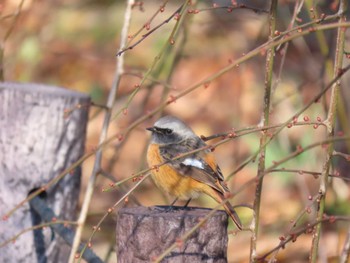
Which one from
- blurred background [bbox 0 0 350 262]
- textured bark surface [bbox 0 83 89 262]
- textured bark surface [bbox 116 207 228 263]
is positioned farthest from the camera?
blurred background [bbox 0 0 350 262]

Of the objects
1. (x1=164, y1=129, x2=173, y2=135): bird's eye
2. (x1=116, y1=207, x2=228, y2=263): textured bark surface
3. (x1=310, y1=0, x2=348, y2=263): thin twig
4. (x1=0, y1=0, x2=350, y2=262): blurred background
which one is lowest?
(x1=116, y1=207, x2=228, y2=263): textured bark surface

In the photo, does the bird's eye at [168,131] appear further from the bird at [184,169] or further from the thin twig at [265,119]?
the thin twig at [265,119]

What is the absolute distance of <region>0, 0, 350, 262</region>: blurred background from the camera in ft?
22.2

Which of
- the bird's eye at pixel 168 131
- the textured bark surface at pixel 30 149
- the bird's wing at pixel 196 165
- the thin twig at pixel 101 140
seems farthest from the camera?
the textured bark surface at pixel 30 149

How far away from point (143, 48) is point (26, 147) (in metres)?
6.26

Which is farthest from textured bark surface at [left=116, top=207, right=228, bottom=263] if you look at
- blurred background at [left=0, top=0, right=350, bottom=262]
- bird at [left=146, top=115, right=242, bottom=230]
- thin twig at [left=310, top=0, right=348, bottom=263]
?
blurred background at [left=0, top=0, right=350, bottom=262]

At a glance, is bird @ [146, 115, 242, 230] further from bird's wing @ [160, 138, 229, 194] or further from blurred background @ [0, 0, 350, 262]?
blurred background @ [0, 0, 350, 262]

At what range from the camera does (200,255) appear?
2.71 m

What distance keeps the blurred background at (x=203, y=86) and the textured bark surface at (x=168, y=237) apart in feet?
10.2

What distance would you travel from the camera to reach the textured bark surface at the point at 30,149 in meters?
4.09

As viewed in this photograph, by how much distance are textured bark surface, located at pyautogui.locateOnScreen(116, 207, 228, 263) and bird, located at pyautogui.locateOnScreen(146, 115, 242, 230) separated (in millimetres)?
861

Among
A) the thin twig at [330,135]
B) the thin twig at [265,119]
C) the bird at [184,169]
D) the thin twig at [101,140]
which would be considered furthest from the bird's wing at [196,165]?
the thin twig at [330,135]

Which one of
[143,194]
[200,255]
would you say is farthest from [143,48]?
[200,255]

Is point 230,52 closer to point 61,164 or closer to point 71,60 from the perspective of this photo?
point 71,60
